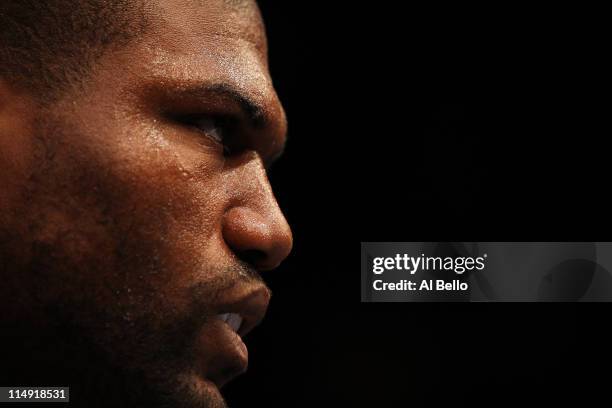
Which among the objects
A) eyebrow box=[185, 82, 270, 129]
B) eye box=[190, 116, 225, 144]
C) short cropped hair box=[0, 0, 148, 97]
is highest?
short cropped hair box=[0, 0, 148, 97]

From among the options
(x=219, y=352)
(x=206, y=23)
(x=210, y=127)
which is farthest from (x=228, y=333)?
(x=206, y=23)

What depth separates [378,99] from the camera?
2.12 meters

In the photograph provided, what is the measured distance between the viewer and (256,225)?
4.07ft

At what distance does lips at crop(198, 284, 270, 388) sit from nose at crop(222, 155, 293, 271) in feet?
0.20

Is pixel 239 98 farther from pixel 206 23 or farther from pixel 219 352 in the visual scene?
pixel 219 352

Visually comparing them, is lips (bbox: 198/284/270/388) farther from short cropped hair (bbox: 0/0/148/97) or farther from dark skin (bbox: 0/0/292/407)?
short cropped hair (bbox: 0/0/148/97)

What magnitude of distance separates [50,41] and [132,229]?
340 mm

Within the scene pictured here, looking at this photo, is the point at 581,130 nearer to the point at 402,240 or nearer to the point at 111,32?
the point at 402,240

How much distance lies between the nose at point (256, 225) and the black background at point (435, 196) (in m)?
0.74

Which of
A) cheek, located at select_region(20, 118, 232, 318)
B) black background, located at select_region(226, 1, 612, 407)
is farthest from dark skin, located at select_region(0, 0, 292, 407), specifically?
black background, located at select_region(226, 1, 612, 407)

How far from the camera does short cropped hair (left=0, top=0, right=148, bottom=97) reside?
1156 mm

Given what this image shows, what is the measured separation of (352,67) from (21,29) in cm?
114

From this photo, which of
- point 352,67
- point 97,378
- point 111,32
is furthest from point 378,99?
point 97,378

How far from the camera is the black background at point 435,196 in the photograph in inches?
78.3
